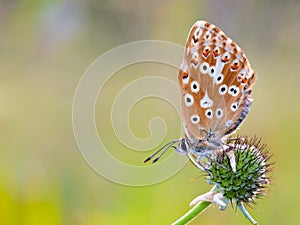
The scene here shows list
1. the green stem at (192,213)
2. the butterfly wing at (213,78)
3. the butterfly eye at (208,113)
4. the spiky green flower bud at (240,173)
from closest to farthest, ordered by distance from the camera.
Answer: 1. the green stem at (192,213)
2. the butterfly wing at (213,78)
3. the butterfly eye at (208,113)
4. the spiky green flower bud at (240,173)

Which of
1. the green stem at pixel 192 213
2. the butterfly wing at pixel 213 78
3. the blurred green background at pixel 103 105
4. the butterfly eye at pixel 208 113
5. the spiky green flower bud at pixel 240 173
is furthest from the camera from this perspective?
the blurred green background at pixel 103 105

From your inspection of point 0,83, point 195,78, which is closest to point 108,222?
point 195,78

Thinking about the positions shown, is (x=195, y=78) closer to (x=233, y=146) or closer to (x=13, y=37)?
(x=233, y=146)

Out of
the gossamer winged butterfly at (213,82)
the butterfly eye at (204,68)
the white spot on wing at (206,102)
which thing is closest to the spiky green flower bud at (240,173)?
the gossamer winged butterfly at (213,82)

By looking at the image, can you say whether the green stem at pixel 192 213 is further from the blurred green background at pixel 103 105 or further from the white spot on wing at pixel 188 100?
the blurred green background at pixel 103 105

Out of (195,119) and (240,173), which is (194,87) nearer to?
(195,119)

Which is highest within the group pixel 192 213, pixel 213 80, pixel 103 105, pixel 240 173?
pixel 103 105

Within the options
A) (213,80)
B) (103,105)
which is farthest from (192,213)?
(103,105)

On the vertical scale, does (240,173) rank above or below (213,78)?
below
